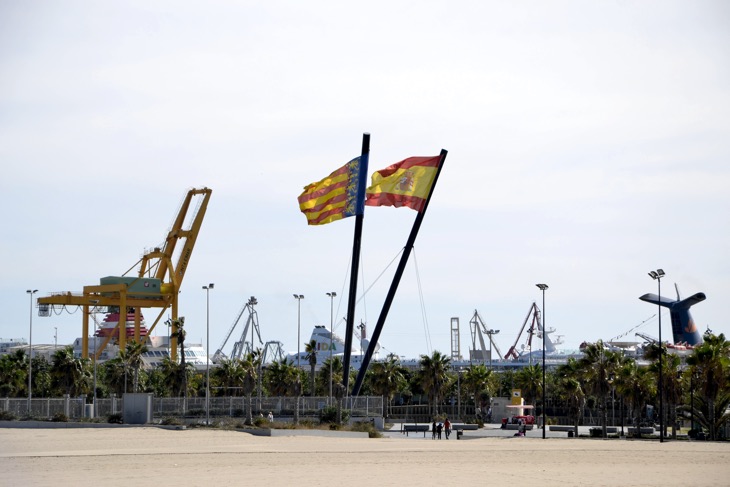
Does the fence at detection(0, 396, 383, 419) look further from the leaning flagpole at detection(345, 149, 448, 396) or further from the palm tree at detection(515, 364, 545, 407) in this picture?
the palm tree at detection(515, 364, 545, 407)

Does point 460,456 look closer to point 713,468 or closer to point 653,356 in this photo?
point 713,468

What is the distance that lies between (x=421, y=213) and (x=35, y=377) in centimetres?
5107

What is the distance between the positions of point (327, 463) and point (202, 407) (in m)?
29.6

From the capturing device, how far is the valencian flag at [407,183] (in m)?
51.2

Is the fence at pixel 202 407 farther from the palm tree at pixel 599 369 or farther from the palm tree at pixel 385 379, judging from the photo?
the palm tree at pixel 385 379

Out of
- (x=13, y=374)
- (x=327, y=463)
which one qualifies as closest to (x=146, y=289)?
(x=13, y=374)

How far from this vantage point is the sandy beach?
25141 mm

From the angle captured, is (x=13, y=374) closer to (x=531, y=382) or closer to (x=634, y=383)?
(x=531, y=382)

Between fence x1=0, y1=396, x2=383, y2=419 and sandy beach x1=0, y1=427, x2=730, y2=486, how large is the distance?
1123 centimetres

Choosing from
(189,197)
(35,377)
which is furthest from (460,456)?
(189,197)

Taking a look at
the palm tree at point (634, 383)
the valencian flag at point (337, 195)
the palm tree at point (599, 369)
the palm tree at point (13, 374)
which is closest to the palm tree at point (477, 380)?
the palm tree at point (599, 369)

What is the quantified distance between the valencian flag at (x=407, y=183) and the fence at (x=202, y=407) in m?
11.0

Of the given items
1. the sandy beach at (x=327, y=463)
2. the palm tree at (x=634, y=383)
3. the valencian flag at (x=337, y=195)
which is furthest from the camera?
the palm tree at (x=634, y=383)

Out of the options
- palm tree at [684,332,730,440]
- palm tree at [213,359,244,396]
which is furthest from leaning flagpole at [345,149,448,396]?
palm tree at [213,359,244,396]
